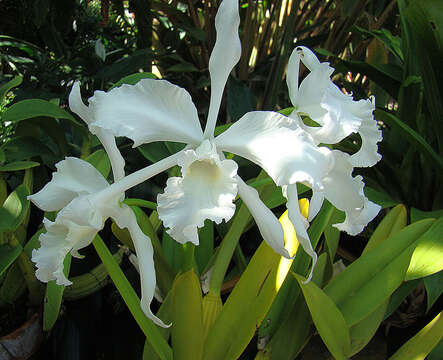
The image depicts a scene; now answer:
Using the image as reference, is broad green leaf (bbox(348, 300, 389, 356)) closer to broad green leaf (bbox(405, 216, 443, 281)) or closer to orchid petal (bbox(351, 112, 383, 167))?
broad green leaf (bbox(405, 216, 443, 281))

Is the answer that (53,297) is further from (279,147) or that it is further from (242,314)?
(279,147)

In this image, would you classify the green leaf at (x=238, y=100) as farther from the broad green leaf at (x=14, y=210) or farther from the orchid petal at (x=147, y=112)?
the orchid petal at (x=147, y=112)

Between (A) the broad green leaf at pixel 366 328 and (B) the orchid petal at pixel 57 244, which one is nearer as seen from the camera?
(B) the orchid petal at pixel 57 244

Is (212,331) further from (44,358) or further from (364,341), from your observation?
(44,358)

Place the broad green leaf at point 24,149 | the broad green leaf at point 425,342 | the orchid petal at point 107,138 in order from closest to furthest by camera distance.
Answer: the orchid petal at point 107,138
the broad green leaf at point 425,342
the broad green leaf at point 24,149

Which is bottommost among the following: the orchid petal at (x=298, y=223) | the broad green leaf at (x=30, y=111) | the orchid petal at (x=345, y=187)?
the broad green leaf at (x=30, y=111)

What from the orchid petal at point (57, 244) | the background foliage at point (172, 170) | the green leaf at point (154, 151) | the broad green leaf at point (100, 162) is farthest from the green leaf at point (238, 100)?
the orchid petal at point (57, 244)

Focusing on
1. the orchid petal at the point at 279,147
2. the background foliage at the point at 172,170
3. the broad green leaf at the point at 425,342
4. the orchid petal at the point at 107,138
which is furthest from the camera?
the background foliage at the point at 172,170
